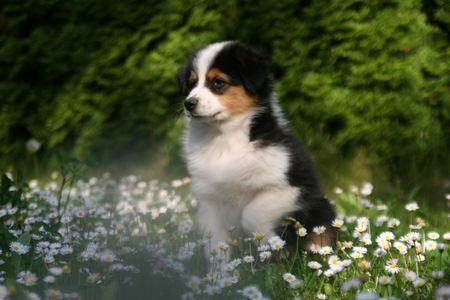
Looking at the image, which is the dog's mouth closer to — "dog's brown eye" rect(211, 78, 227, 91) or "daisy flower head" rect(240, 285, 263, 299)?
"dog's brown eye" rect(211, 78, 227, 91)

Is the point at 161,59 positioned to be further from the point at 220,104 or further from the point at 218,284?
the point at 218,284

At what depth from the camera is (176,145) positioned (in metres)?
6.07

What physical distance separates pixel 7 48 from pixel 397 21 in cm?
391

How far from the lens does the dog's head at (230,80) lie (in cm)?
379

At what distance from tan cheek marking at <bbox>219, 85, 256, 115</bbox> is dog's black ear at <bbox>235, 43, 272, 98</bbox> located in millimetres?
41

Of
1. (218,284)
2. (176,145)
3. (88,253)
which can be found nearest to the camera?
(218,284)

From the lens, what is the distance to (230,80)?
12.6 ft

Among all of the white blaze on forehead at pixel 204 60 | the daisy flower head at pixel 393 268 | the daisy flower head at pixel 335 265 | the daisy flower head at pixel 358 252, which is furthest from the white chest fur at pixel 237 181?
the daisy flower head at pixel 393 268

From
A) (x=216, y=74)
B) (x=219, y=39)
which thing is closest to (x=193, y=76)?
(x=216, y=74)

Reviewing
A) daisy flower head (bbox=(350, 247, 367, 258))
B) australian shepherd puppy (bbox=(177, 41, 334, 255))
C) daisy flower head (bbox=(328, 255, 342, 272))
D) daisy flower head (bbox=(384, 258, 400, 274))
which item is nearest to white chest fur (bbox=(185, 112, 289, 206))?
australian shepherd puppy (bbox=(177, 41, 334, 255))

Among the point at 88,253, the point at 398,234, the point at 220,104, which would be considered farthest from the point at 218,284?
the point at 398,234

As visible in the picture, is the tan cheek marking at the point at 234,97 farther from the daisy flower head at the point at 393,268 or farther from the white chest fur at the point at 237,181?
the daisy flower head at the point at 393,268

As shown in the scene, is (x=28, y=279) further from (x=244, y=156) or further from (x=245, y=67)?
(x=245, y=67)

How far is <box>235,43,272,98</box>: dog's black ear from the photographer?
3.83 meters
